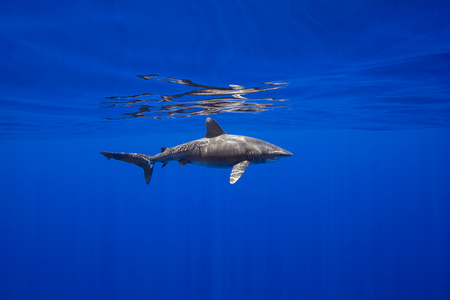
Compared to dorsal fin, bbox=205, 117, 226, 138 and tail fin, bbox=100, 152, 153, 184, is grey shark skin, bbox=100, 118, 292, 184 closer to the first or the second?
dorsal fin, bbox=205, 117, 226, 138

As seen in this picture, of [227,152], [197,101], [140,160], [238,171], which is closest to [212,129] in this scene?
[227,152]

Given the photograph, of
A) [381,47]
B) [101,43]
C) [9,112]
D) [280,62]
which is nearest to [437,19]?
[381,47]

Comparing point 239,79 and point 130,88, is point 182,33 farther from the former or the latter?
point 130,88

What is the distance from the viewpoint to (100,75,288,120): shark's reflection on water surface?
41.1 ft

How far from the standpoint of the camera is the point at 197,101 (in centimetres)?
1475

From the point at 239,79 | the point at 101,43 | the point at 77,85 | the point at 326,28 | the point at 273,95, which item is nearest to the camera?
the point at 326,28

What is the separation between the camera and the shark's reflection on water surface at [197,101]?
41.1 ft

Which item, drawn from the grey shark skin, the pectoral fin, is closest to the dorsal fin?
the grey shark skin

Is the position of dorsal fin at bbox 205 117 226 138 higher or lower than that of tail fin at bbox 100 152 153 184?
higher

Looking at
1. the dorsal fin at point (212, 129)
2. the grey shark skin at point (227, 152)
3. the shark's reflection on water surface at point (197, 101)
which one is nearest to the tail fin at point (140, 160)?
the grey shark skin at point (227, 152)

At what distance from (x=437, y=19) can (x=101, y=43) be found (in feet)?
32.3

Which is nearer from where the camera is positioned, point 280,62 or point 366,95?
point 280,62

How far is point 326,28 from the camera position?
7.23 meters

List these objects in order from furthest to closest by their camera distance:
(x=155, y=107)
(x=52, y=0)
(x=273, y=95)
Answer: (x=155, y=107) < (x=273, y=95) < (x=52, y=0)
